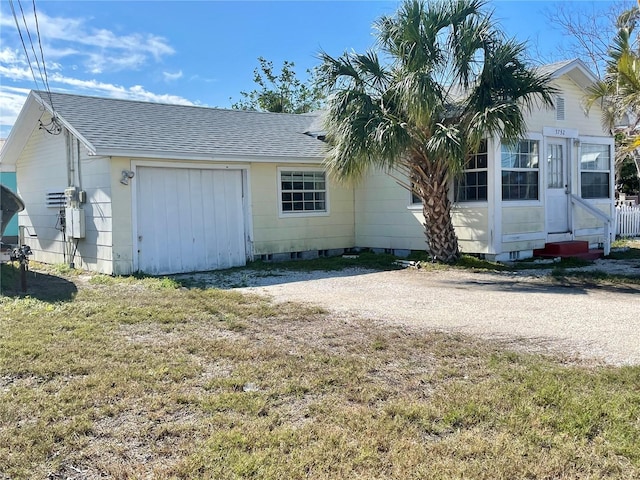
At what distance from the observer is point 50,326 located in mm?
6590

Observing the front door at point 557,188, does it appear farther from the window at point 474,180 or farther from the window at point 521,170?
the window at point 474,180

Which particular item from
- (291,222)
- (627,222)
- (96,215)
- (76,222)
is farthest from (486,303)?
(627,222)

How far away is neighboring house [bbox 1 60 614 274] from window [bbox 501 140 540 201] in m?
0.03

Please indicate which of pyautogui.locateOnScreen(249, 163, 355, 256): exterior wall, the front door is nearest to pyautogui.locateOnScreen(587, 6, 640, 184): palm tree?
the front door

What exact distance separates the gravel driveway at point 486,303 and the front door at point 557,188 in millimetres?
1769

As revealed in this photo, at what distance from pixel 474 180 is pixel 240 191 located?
5.15 m

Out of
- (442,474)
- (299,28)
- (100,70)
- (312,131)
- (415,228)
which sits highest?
(299,28)

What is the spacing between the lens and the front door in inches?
518

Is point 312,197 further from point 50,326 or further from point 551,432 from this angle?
point 551,432

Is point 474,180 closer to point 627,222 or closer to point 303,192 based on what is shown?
point 303,192

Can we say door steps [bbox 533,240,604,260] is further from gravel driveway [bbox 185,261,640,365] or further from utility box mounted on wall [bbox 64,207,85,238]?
utility box mounted on wall [bbox 64,207,85,238]

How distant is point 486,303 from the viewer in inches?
315

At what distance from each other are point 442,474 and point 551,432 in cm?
90

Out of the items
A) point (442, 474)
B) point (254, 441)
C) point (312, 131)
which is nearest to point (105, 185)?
point (312, 131)
